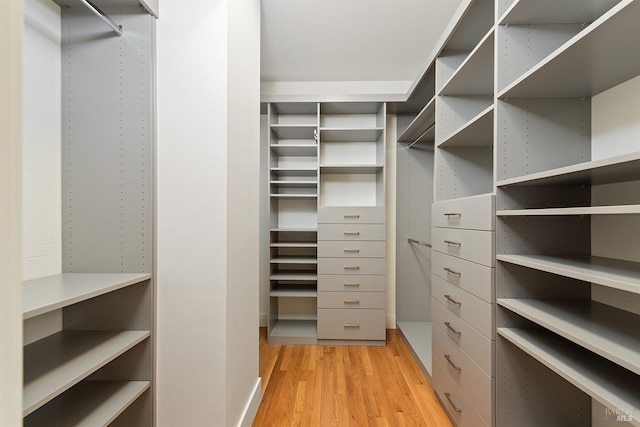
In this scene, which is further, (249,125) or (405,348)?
(405,348)

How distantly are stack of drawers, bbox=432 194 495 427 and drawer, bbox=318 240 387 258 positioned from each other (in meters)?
0.79

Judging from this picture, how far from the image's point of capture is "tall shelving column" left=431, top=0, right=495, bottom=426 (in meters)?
1.30

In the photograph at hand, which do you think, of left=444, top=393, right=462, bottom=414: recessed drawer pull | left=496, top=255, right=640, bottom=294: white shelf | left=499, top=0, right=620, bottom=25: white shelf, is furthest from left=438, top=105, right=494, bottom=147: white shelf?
left=444, top=393, right=462, bottom=414: recessed drawer pull

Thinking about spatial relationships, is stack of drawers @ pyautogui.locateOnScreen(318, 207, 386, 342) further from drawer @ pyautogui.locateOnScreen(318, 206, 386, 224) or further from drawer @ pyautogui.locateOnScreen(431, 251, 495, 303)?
drawer @ pyautogui.locateOnScreen(431, 251, 495, 303)

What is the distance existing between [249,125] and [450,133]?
120 centimetres

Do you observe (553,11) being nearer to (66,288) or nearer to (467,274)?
(467,274)

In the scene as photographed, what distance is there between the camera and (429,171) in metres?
3.16

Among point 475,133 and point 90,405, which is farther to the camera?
point 475,133

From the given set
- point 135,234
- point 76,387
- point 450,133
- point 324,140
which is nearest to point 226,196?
point 135,234

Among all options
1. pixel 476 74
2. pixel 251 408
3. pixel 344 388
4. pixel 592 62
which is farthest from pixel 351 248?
pixel 592 62

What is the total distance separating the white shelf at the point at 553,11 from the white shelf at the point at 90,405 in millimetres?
2040

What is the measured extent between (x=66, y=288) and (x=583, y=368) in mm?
1654

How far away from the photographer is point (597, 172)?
3.03ft

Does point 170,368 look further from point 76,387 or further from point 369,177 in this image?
point 369,177
